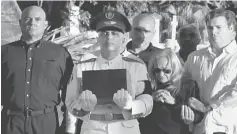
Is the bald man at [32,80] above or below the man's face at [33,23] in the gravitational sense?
below

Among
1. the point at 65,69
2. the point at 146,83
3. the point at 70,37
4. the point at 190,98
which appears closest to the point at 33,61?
the point at 65,69

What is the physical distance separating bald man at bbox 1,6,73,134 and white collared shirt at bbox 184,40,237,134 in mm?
980

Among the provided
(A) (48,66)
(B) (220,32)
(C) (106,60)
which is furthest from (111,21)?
(B) (220,32)

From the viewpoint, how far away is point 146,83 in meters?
2.53

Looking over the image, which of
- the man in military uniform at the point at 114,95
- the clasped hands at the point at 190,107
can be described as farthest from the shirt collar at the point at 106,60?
the clasped hands at the point at 190,107

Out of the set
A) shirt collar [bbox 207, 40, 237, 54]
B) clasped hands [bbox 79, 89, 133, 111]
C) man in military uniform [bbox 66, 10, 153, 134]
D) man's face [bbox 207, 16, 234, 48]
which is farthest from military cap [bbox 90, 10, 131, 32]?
shirt collar [bbox 207, 40, 237, 54]

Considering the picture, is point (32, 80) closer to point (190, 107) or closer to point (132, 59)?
point (132, 59)

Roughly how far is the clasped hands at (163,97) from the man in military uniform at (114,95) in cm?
11

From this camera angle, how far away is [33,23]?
2568 mm

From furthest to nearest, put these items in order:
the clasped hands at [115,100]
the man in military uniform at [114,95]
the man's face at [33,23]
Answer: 1. the man's face at [33,23]
2. the man in military uniform at [114,95]
3. the clasped hands at [115,100]

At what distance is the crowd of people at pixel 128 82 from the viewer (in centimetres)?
250

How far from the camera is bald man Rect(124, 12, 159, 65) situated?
2.64 m

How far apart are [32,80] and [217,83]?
1374 mm

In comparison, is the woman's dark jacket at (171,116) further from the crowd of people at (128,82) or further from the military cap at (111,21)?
the military cap at (111,21)
